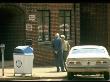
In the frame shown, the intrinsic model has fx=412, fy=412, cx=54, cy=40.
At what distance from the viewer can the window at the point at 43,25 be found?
24.6 m

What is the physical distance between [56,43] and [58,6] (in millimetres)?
6336

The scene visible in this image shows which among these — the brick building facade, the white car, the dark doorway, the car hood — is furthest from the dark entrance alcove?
the white car

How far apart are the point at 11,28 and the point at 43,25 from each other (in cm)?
191

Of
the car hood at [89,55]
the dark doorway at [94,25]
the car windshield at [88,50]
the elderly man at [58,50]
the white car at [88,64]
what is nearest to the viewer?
the white car at [88,64]

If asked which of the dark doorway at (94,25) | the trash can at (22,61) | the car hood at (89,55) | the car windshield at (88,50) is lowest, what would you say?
the trash can at (22,61)

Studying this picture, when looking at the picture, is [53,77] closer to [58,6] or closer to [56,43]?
[56,43]

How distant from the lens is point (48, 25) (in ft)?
81.0

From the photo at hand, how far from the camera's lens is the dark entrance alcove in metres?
24.3

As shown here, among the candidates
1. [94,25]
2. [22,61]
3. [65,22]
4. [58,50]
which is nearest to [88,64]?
[22,61]

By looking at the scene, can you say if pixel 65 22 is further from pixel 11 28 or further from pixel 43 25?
pixel 11 28

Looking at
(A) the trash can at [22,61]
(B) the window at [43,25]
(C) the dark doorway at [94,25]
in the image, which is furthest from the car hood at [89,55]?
(C) the dark doorway at [94,25]

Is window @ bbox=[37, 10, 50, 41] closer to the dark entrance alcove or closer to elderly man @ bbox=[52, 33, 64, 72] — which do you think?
the dark entrance alcove

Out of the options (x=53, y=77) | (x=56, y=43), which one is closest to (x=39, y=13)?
(x=56, y=43)

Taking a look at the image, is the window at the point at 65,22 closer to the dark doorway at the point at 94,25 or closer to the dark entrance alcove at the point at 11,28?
the dark doorway at the point at 94,25
